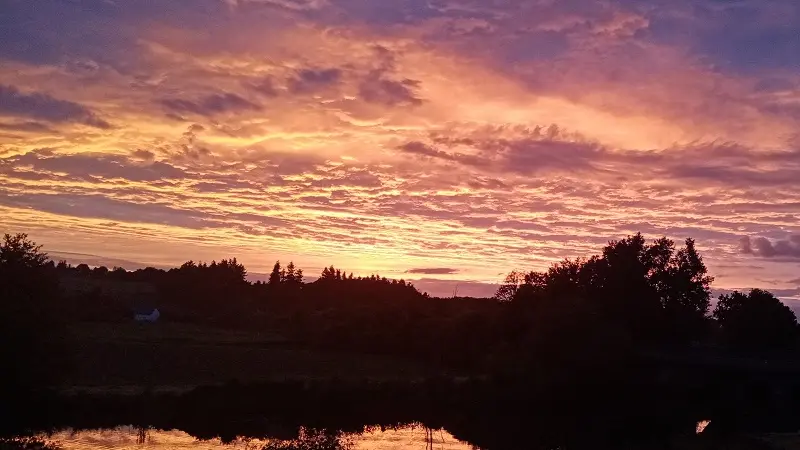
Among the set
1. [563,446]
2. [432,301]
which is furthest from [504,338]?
[432,301]

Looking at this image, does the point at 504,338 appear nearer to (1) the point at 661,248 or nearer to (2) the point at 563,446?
(1) the point at 661,248

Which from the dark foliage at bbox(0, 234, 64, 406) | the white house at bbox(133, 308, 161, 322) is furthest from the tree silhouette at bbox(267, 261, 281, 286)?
the dark foliage at bbox(0, 234, 64, 406)

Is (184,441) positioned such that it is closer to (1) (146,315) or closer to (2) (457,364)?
(2) (457,364)

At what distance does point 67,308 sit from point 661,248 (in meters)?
68.4

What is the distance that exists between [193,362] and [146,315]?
157 feet

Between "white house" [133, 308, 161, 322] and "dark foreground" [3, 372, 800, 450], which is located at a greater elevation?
"white house" [133, 308, 161, 322]

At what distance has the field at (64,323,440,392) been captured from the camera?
71.7 meters

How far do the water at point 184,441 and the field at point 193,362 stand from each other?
20.0 meters

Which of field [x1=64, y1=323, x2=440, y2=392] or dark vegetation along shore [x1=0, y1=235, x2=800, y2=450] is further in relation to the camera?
field [x1=64, y1=323, x2=440, y2=392]

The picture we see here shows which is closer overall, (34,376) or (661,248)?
(34,376)

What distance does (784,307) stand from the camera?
102 meters

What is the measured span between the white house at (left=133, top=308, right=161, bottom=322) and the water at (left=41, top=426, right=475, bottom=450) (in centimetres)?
7630

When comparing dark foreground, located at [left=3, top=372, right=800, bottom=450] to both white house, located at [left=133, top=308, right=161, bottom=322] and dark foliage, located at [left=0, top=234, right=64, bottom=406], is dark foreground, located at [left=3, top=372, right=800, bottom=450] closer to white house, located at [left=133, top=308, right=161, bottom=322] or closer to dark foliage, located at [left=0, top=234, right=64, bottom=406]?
dark foliage, located at [left=0, top=234, right=64, bottom=406]

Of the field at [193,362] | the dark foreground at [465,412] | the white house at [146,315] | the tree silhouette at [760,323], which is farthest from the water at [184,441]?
the white house at [146,315]
